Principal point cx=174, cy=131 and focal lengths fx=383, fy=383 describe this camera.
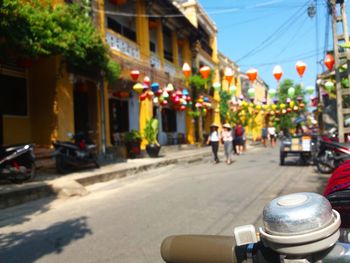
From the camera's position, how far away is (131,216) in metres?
6.48

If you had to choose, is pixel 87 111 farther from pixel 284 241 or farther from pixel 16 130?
pixel 284 241

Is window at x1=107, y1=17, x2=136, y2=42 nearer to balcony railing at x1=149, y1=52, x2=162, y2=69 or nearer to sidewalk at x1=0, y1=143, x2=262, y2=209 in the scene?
balcony railing at x1=149, y1=52, x2=162, y2=69

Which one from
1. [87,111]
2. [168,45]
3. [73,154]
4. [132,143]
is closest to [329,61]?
[132,143]

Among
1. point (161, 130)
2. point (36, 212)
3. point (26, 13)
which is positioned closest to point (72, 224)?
point (36, 212)

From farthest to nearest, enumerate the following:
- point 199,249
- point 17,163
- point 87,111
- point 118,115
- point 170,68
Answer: point 170,68
point 118,115
point 87,111
point 17,163
point 199,249

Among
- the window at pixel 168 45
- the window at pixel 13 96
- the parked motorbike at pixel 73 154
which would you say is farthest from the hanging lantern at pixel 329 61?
the window at pixel 168 45

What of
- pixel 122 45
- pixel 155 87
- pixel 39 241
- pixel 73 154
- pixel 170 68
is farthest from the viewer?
pixel 170 68

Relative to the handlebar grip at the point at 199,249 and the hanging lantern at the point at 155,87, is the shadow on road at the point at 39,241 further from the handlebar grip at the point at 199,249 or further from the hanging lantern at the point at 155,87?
the hanging lantern at the point at 155,87

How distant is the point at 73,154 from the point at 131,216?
5.12 m

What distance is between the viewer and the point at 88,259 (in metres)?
4.43

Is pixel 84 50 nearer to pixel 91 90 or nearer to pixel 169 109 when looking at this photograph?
pixel 91 90

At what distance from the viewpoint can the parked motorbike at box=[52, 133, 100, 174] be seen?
10.7 m

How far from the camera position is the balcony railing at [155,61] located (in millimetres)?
19453

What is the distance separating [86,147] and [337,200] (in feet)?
32.0
